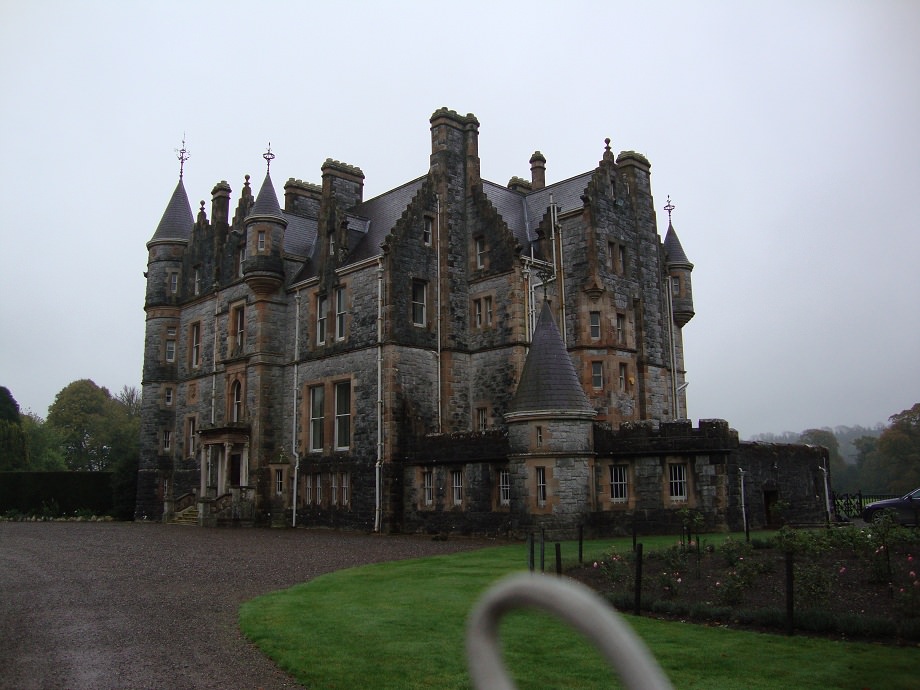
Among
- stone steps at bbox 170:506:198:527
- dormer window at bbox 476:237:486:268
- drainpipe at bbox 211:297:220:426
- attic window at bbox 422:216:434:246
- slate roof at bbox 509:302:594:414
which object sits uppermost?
attic window at bbox 422:216:434:246

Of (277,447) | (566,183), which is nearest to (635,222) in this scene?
(566,183)

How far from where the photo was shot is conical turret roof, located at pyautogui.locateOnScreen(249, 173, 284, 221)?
35.5 metres

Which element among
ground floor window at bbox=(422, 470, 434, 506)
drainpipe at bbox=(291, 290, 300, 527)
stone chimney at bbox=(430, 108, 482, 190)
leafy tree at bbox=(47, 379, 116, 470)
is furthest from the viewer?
leafy tree at bbox=(47, 379, 116, 470)

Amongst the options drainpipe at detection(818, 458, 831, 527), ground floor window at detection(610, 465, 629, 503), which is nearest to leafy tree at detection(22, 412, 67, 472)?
ground floor window at detection(610, 465, 629, 503)

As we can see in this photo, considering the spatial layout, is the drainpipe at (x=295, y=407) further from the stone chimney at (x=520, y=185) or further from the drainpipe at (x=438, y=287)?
the stone chimney at (x=520, y=185)

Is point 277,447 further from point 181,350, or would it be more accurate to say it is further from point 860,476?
point 860,476

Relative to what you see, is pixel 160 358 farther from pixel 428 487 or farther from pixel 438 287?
pixel 428 487

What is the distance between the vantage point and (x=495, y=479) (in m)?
26.2

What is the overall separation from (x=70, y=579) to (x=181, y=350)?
94.2 ft

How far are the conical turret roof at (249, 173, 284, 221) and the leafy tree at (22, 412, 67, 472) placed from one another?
4219 cm

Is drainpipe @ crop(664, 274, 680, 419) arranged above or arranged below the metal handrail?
above

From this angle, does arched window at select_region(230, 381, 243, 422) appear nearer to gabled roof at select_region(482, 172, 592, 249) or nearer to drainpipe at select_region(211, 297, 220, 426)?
drainpipe at select_region(211, 297, 220, 426)

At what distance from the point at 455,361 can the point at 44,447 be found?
5713cm

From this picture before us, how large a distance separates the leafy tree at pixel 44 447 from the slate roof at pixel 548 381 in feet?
182
